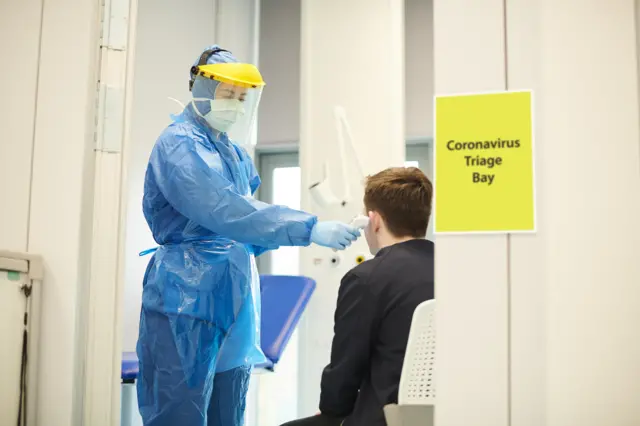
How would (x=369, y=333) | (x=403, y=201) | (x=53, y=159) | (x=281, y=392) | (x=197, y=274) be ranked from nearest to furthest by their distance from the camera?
1. (x=369, y=333)
2. (x=403, y=201)
3. (x=53, y=159)
4. (x=197, y=274)
5. (x=281, y=392)

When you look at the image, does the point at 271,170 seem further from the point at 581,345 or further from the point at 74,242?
the point at 581,345

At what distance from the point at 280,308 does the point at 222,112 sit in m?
1.27

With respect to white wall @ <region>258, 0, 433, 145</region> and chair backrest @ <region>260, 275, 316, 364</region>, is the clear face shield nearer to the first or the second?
chair backrest @ <region>260, 275, 316, 364</region>

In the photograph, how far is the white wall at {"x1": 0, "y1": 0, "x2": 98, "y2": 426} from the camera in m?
1.78

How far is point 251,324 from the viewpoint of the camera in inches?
82.5

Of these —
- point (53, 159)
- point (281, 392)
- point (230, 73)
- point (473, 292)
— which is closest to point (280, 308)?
point (281, 392)

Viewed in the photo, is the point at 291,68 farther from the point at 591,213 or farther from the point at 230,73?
the point at 591,213

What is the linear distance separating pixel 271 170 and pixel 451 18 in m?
3.64

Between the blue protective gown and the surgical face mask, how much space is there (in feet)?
0.13

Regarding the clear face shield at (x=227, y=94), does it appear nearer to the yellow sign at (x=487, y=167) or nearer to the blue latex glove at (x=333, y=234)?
the blue latex glove at (x=333, y=234)

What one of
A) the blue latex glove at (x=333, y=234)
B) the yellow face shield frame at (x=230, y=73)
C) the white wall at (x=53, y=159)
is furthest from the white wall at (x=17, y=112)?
the blue latex glove at (x=333, y=234)

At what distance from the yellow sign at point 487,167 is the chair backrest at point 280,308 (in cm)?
198

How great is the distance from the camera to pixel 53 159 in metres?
1.82

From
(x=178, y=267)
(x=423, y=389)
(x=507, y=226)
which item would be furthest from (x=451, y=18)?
(x=178, y=267)
